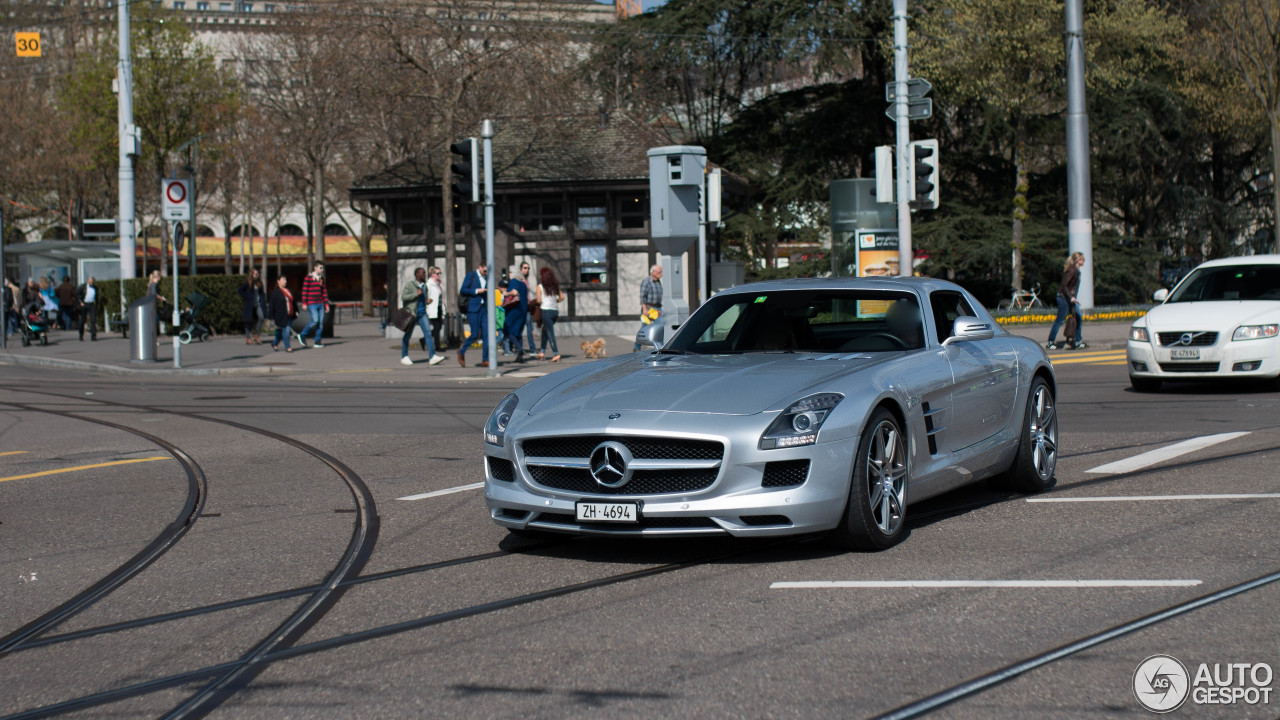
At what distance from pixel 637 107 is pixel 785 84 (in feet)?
17.0

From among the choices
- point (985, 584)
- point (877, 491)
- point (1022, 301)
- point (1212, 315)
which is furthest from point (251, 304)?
point (985, 584)

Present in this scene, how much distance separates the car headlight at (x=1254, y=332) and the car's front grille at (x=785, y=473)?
990 centimetres

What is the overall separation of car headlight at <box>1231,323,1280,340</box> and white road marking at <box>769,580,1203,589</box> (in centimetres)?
951

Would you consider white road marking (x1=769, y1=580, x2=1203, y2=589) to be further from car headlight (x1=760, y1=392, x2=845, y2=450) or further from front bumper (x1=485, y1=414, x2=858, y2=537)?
car headlight (x1=760, y1=392, x2=845, y2=450)

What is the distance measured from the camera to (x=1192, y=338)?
14430 mm

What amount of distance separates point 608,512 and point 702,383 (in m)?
0.89

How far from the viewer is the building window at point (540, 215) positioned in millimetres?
34781

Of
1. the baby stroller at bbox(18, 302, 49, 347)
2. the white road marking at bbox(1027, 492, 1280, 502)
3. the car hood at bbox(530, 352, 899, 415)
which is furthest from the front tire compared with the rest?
the baby stroller at bbox(18, 302, 49, 347)

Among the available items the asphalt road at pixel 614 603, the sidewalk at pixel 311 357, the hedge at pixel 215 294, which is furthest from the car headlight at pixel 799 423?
the hedge at pixel 215 294

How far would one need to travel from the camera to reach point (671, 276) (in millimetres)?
19984

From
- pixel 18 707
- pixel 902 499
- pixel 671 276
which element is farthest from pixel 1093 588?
pixel 671 276

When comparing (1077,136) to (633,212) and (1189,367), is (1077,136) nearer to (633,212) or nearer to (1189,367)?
(633,212)

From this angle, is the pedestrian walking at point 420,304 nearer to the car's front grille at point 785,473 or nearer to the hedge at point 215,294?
the hedge at point 215,294

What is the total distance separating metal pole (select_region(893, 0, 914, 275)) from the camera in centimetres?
2183
